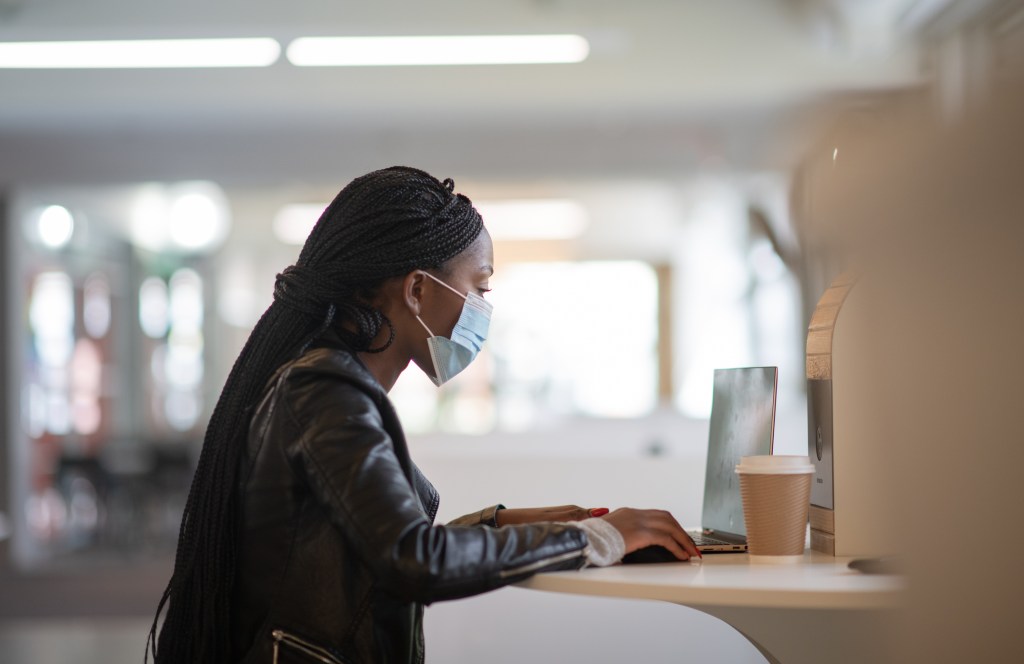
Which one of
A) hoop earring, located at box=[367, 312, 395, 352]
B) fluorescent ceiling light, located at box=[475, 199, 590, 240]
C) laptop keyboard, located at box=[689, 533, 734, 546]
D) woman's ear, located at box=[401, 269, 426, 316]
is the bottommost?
laptop keyboard, located at box=[689, 533, 734, 546]

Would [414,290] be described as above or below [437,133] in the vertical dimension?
below

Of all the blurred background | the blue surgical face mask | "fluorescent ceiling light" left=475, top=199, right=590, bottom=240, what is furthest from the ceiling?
the blue surgical face mask

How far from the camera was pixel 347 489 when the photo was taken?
4.12ft

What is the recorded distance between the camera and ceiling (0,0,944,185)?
5980mm

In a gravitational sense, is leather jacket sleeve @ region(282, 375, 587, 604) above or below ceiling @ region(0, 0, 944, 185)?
below

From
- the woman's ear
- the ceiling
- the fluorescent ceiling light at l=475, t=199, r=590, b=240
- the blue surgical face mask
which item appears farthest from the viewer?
the fluorescent ceiling light at l=475, t=199, r=590, b=240

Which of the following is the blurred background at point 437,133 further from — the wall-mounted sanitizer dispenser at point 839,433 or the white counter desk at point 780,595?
the white counter desk at point 780,595

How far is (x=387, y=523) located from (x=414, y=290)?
1.53 ft

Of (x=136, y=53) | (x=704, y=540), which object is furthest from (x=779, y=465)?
(x=136, y=53)

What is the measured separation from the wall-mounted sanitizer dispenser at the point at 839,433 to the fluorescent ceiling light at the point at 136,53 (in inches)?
190

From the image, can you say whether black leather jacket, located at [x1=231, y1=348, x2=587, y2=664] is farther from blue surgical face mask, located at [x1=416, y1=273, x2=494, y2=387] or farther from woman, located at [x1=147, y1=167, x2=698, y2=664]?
blue surgical face mask, located at [x1=416, y1=273, x2=494, y2=387]

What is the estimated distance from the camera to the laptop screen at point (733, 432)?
1.60 metres

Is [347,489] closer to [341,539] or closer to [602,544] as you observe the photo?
[341,539]

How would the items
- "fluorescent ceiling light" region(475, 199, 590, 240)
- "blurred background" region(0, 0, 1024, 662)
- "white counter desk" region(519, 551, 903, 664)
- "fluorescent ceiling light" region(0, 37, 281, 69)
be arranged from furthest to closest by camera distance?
"fluorescent ceiling light" region(475, 199, 590, 240) → "fluorescent ceiling light" region(0, 37, 281, 69) → "blurred background" region(0, 0, 1024, 662) → "white counter desk" region(519, 551, 903, 664)
